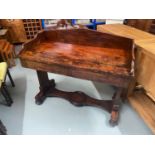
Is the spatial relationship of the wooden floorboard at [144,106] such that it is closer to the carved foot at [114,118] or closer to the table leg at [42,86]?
the carved foot at [114,118]

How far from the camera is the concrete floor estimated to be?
1.62 meters

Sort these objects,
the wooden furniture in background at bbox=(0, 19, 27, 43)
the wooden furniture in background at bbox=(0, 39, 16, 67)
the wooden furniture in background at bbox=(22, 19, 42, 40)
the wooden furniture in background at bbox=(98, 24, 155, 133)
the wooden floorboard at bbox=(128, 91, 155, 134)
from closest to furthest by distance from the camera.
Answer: the wooden furniture in background at bbox=(98, 24, 155, 133) → the wooden floorboard at bbox=(128, 91, 155, 134) → the wooden furniture in background at bbox=(0, 39, 16, 67) → the wooden furniture in background at bbox=(0, 19, 27, 43) → the wooden furniture in background at bbox=(22, 19, 42, 40)

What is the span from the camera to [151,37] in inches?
64.9

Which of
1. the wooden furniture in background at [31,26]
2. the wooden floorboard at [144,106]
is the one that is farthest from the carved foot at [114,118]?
the wooden furniture in background at [31,26]

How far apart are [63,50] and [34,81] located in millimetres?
1077

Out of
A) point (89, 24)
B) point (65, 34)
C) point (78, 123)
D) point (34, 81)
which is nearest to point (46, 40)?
point (65, 34)

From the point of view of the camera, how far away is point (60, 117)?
69.9 inches

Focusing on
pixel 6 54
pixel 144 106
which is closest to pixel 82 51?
pixel 144 106

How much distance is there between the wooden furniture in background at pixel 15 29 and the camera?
3449 mm

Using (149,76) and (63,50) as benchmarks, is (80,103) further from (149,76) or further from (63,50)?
(149,76)

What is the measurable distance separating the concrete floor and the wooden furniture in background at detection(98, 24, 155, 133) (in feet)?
0.44

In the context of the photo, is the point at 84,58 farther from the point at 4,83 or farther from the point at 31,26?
the point at 31,26

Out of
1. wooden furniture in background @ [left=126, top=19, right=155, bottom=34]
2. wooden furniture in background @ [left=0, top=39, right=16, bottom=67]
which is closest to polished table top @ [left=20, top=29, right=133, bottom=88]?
wooden furniture in background @ [left=0, top=39, right=16, bottom=67]

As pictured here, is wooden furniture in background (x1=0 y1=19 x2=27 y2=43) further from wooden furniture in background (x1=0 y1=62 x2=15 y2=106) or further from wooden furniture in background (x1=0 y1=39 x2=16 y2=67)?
wooden furniture in background (x1=0 y1=62 x2=15 y2=106)
